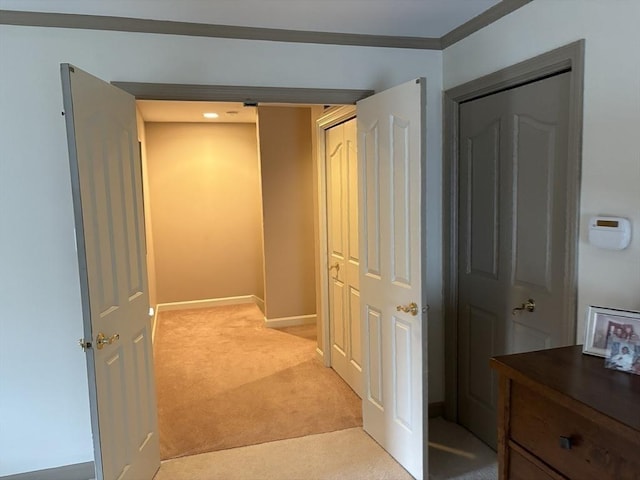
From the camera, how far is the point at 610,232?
1796 mm

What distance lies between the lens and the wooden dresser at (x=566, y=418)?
1171 mm

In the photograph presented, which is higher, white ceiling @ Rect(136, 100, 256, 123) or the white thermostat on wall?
white ceiling @ Rect(136, 100, 256, 123)

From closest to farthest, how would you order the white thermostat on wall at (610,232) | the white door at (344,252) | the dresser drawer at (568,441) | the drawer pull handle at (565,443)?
the dresser drawer at (568,441)
the drawer pull handle at (565,443)
the white thermostat on wall at (610,232)
the white door at (344,252)

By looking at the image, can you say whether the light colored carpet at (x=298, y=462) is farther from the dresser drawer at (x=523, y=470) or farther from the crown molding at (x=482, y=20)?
the crown molding at (x=482, y=20)

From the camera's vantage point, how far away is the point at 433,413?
3088mm

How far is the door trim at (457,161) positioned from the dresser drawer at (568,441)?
737 mm

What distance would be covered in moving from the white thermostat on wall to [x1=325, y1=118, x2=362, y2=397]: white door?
5.13 feet

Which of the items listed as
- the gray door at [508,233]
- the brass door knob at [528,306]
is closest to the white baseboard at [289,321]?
the gray door at [508,233]

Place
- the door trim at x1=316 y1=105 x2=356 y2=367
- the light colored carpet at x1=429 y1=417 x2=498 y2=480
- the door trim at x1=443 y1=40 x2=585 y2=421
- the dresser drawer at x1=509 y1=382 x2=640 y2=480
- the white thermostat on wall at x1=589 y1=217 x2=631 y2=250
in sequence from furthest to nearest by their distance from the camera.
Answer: the door trim at x1=316 y1=105 x2=356 y2=367 → the light colored carpet at x1=429 y1=417 x2=498 y2=480 → the door trim at x1=443 y1=40 x2=585 y2=421 → the white thermostat on wall at x1=589 y1=217 x2=631 y2=250 → the dresser drawer at x1=509 y1=382 x2=640 y2=480

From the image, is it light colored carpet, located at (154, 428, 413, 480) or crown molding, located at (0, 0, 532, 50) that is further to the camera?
light colored carpet, located at (154, 428, 413, 480)

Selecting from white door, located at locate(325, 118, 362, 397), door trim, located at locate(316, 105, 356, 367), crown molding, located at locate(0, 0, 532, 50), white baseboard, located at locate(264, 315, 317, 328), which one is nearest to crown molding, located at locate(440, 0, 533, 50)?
crown molding, located at locate(0, 0, 532, 50)

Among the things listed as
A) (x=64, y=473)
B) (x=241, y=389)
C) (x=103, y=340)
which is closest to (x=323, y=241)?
(x=241, y=389)

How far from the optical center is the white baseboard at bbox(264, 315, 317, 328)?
17.0 ft

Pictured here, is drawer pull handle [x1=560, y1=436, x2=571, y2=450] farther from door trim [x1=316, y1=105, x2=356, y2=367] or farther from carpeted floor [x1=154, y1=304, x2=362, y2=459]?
door trim [x1=316, y1=105, x2=356, y2=367]
